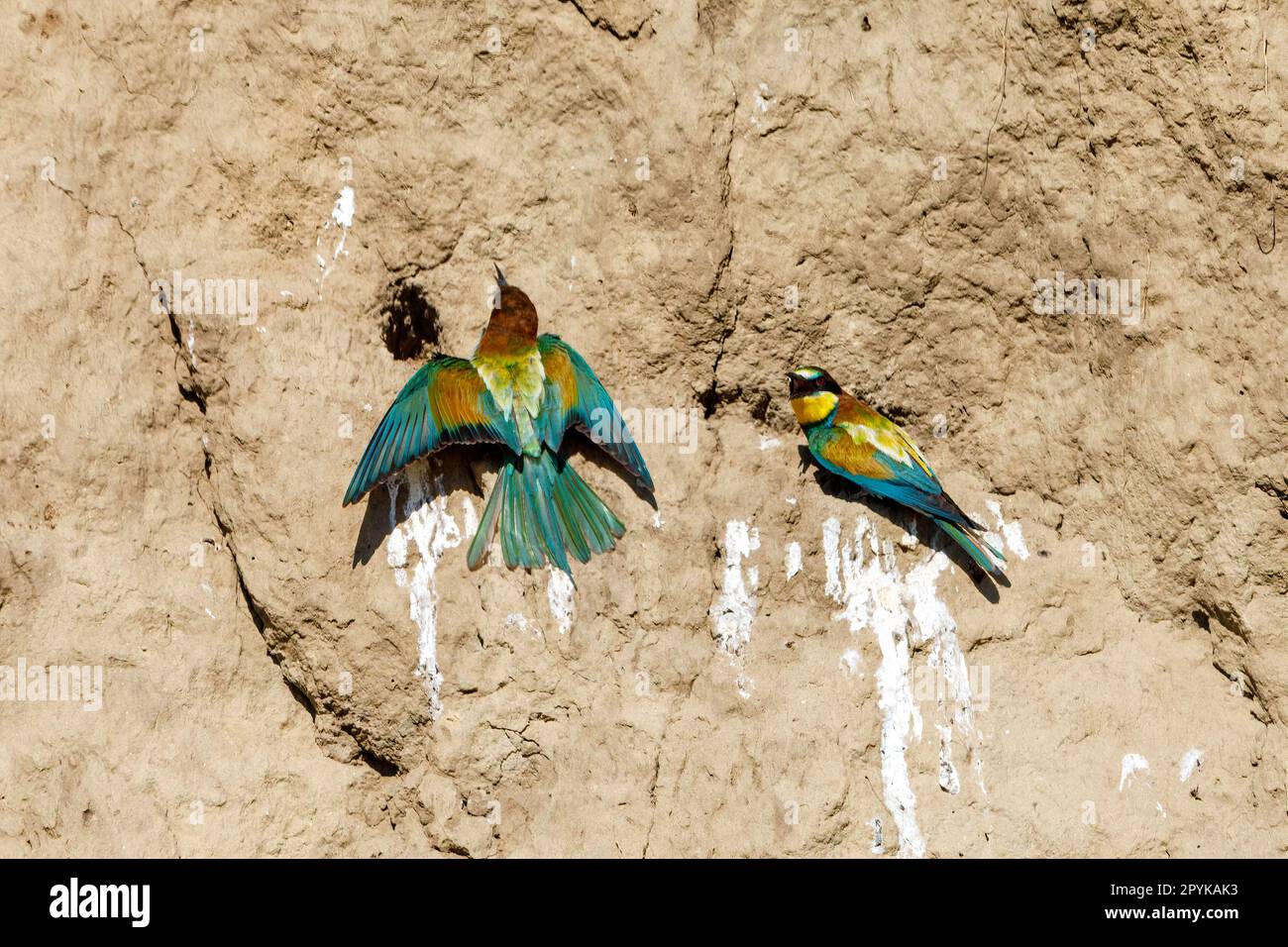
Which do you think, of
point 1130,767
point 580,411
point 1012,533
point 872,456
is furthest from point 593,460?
point 1130,767

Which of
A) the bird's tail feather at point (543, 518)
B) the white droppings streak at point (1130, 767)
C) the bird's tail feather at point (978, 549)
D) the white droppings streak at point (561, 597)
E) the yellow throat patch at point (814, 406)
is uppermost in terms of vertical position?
the yellow throat patch at point (814, 406)

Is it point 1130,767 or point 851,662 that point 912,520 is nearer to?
point 851,662

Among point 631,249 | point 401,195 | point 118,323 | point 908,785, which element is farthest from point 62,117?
point 908,785

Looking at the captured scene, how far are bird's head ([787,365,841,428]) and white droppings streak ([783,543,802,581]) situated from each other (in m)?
0.32

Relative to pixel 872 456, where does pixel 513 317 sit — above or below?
above

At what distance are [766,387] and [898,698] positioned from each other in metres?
0.90

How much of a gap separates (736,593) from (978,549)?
0.64 m

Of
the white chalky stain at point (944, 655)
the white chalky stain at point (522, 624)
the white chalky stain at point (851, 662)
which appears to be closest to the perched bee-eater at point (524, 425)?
the white chalky stain at point (522, 624)

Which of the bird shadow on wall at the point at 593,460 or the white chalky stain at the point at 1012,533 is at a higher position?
the bird shadow on wall at the point at 593,460

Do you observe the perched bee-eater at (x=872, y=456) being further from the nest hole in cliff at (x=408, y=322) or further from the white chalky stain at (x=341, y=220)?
the white chalky stain at (x=341, y=220)

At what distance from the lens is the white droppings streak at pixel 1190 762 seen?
382 cm

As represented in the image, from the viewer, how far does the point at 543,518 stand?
378 centimetres

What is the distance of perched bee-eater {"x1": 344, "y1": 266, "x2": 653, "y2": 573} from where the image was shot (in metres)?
3.74

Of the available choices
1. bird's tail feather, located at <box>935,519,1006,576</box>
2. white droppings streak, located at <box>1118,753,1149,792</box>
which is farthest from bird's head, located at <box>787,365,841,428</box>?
white droppings streak, located at <box>1118,753,1149,792</box>
